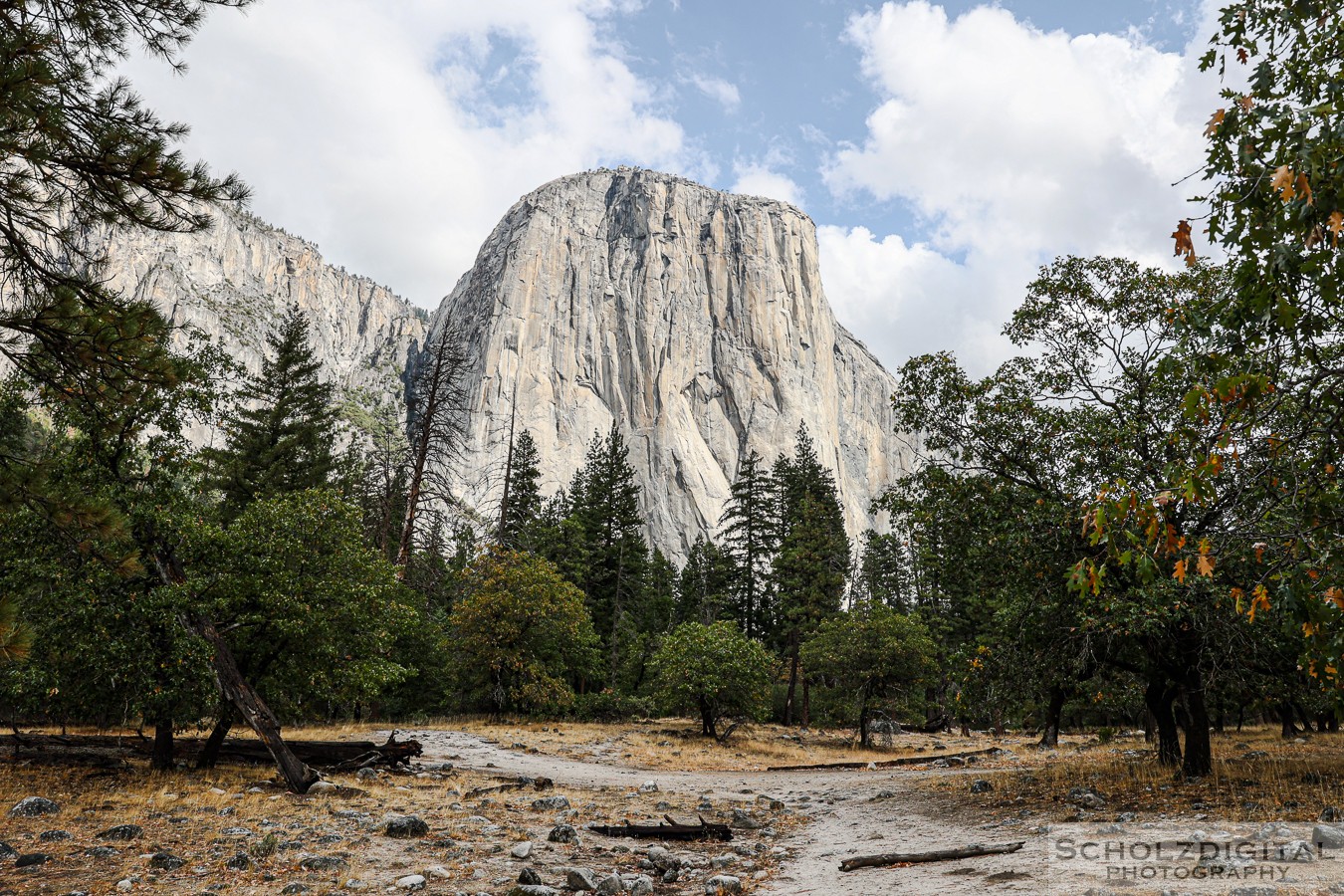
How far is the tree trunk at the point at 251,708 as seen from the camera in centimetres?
1215

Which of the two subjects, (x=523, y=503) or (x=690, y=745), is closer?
(x=690, y=745)

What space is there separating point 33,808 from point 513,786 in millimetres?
7724

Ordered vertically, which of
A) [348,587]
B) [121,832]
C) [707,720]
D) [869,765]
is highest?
[348,587]

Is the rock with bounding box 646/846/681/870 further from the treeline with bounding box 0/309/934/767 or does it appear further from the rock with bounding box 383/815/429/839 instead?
the treeline with bounding box 0/309/934/767

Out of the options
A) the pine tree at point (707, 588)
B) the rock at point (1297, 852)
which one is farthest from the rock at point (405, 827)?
the pine tree at point (707, 588)

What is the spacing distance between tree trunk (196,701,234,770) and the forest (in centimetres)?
6

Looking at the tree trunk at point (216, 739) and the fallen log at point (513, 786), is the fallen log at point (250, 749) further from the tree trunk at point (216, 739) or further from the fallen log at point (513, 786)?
the fallen log at point (513, 786)

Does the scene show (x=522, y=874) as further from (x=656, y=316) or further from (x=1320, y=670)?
(x=656, y=316)

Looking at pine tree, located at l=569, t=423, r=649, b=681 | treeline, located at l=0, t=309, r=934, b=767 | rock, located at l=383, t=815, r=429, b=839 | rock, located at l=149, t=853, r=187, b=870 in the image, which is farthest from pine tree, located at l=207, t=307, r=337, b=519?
rock, located at l=149, t=853, r=187, b=870

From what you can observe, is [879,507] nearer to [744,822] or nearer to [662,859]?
[744,822]

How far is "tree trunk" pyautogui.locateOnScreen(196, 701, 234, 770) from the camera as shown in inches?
532

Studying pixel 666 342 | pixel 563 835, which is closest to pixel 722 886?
pixel 563 835

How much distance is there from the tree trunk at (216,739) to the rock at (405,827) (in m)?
5.94

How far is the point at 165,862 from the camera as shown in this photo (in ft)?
23.7
